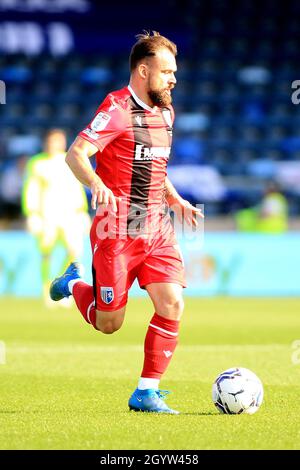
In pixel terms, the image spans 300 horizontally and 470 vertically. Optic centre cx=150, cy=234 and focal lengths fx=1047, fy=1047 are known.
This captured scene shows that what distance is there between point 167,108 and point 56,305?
8.16 metres

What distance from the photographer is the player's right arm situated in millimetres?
5207

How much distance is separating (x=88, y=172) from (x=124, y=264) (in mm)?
689

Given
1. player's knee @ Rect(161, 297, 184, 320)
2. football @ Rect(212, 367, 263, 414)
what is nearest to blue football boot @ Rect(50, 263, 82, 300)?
player's knee @ Rect(161, 297, 184, 320)

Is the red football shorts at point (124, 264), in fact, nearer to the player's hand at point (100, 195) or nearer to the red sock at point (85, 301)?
the red sock at point (85, 301)

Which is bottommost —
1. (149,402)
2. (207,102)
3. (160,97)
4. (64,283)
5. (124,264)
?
(207,102)

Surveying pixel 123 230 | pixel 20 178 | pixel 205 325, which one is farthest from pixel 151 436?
pixel 20 178

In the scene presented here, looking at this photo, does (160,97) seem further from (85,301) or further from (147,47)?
(85,301)

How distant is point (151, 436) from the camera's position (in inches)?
185

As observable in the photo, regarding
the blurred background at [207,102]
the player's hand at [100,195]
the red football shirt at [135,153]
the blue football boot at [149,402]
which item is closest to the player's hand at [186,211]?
the red football shirt at [135,153]

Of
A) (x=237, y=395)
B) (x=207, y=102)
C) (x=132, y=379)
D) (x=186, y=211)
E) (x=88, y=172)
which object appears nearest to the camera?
(x=88, y=172)

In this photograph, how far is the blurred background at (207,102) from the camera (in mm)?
16375

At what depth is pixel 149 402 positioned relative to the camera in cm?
562

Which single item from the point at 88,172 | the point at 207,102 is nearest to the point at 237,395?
the point at 88,172

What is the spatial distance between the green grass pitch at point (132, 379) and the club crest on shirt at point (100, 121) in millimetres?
Answer: 1519
